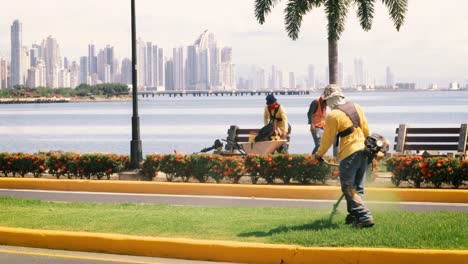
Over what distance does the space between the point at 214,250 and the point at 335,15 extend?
52.7ft

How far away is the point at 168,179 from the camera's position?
1870 centimetres

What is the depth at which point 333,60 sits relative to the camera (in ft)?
85.8

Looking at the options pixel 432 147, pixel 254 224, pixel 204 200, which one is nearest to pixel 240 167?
pixel 204 200

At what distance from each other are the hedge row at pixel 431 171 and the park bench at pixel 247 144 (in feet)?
10.3

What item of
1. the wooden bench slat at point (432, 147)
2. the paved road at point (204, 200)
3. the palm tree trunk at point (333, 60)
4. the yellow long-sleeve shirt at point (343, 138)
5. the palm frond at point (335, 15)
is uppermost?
the palm frond at point (335, 15)

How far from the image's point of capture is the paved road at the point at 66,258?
10062 mm

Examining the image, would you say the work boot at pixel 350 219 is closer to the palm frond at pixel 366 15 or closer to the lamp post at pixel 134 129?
the lamp post at pixel 134 129

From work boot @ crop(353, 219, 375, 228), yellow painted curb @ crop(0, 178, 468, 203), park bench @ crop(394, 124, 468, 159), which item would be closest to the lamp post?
yellow painted curb @ crop(0, 178, 468, 203)

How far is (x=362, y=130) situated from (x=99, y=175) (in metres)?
9.72

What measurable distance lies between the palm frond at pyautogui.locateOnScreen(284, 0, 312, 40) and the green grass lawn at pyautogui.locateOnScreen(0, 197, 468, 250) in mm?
12641

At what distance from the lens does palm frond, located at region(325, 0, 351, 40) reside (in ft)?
82.6

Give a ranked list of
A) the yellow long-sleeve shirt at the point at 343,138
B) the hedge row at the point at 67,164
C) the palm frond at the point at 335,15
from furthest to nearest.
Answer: the palm frond at the point at 335,15, the hedge row at the point at 67,164, the yellow long-sleeve shirt at the point at 343,138

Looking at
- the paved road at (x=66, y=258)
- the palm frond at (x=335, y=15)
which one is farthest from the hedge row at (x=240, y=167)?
the palm frond at (x=335, y=15)

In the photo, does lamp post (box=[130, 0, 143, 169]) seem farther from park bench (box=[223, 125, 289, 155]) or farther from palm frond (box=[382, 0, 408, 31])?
palm frond (box=[382, 0, 408, 31])
